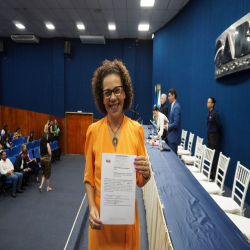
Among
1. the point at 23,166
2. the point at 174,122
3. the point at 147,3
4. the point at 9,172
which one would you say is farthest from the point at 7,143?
the point at 147,3

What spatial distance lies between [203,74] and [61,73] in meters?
6.21

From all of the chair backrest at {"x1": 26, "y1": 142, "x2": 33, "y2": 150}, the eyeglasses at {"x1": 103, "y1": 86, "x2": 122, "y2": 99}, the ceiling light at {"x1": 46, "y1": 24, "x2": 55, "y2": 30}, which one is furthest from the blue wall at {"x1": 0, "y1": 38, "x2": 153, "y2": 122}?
the eyeglasses at {"x1": 103, "y1": 86, "x2": 122, "y2": 99}

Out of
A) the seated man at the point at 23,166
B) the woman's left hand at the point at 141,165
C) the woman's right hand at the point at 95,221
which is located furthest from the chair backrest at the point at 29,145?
the woman's left hand at the point at 141,165

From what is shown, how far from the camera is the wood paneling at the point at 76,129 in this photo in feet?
30.5

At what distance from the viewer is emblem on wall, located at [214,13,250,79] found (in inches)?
124

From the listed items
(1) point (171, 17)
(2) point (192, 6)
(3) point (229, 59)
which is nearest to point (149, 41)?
(1) point (171, 17)

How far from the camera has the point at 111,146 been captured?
1035 mm

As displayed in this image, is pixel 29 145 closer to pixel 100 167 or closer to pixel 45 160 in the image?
pixel 45 160

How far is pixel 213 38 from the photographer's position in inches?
179

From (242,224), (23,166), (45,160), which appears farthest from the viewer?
(23,166)

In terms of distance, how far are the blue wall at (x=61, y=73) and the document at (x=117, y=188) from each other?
8.29 m

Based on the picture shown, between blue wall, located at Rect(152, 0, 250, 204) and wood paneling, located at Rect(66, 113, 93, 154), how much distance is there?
3.63 meters

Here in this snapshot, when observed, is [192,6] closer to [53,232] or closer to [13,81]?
[53,232]

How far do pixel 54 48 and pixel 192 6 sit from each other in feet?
19.5
